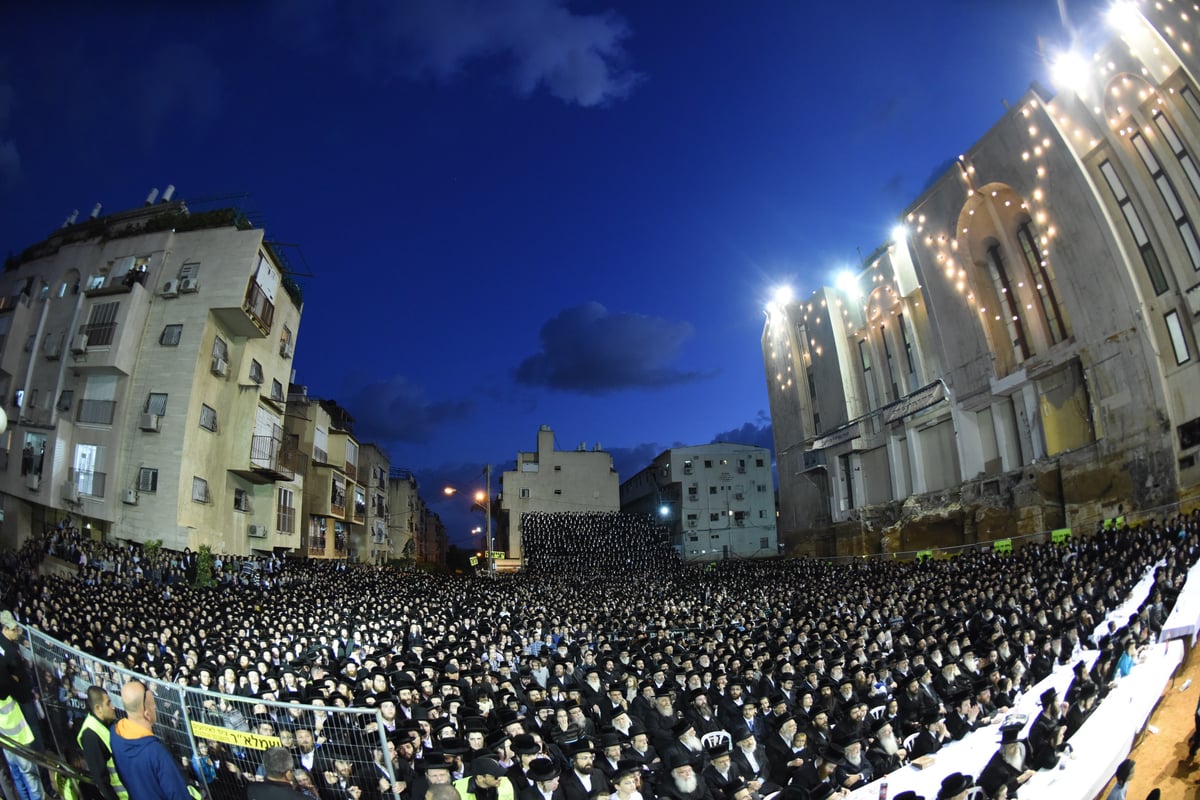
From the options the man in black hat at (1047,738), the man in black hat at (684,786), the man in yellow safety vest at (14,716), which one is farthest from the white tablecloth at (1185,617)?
the man in yellow safety vest at (14,716)

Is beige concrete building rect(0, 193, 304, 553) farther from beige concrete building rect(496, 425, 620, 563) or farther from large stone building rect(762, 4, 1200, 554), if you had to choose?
large stone building rect(762, 4, 1200, 554)

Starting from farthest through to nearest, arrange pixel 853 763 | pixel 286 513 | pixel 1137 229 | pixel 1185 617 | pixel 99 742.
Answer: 1. pixel 286 513
2. pixel 1137 229
3. pixel 1185 617
4. pixel 853 763
5. pixel 99 742

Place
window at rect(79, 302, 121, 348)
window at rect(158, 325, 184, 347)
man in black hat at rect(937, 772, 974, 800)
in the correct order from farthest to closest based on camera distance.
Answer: window at rect(158, 325, 184, 347) < window at rect(79, 302, 121, 348) < man in black hat at rect(937, 772, 974, 800)

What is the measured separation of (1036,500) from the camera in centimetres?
2616

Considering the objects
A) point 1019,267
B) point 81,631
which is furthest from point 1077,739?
point 1019,267

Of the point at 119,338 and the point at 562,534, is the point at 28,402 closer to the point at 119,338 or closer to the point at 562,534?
the point at 119,338

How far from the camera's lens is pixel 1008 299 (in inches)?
1192

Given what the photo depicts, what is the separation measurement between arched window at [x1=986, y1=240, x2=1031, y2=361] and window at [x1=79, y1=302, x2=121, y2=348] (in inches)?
1456

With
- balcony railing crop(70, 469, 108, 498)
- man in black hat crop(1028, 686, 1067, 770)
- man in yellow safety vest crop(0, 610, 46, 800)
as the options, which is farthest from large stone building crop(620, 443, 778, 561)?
man in yellow safety vest crop(0, 610, 46, 800)

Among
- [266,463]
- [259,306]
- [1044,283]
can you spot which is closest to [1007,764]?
[1044,283]

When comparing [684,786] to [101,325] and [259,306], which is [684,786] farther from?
[101,325]

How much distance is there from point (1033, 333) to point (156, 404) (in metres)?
35.4

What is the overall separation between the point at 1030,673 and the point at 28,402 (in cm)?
3307

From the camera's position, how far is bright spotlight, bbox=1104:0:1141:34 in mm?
20859
